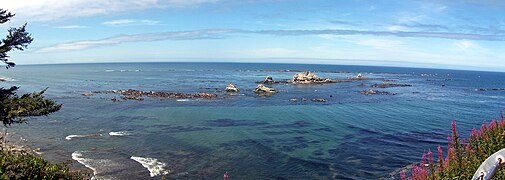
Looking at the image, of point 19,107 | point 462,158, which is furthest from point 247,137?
point 462,158

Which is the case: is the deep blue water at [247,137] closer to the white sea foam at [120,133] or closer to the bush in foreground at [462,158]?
the white sea foam at [120,133]

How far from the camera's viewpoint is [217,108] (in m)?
54.5

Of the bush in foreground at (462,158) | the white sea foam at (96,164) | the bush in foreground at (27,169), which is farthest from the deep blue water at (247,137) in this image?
the bush in foreground at (462,158)

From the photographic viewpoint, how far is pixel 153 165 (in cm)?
2516

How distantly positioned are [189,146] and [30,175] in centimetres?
1953

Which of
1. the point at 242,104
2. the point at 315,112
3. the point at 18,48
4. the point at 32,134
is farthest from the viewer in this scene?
the point at 242,104

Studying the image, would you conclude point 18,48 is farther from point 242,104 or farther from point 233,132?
point 242,104

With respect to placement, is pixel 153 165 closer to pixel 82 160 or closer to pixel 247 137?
pixel 82 160

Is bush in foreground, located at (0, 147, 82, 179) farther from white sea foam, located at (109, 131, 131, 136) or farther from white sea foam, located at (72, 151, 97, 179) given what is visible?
white sea foam, located at (109, 131, 131, 136)

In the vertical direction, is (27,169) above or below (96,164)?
above

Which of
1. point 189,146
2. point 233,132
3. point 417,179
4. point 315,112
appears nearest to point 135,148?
point 189,146

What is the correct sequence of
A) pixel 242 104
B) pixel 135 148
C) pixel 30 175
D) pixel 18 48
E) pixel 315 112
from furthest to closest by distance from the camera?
pixel 242 104, pixel 315 112, pixel 135 148, pixel 18 48, pixel 30 175

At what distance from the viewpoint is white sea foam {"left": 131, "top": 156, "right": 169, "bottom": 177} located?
77.6ft

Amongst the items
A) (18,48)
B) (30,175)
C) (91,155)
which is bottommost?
(91,155)
